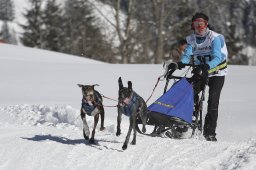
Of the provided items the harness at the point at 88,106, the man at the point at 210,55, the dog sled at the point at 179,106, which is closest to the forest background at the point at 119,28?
the man at the point at 210,55

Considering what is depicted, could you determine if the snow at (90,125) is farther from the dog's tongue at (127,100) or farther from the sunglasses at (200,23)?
the sunglasses at (200,23)

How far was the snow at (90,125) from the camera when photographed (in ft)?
19.6

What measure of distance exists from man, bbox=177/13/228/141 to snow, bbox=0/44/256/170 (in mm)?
371

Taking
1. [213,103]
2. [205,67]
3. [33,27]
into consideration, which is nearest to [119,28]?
[213,103]

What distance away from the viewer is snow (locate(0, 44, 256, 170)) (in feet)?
19.6

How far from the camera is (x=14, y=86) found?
14578mm

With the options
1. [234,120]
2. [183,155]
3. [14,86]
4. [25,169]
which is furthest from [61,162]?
[14,86]

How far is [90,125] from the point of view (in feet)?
30.5

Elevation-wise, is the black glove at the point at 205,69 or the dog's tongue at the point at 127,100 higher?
the black glove at the point at 205,69

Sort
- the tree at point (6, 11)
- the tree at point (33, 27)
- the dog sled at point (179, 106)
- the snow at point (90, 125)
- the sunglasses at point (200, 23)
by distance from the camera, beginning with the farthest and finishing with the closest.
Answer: the tree at point (6, 11) → the tree at point (33, 27) → the sunglasses at point (200, 23) → the dog sled at point (179, 106) → the snow at point (90, 125)

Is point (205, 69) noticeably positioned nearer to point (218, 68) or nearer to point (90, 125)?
point (218, 68)

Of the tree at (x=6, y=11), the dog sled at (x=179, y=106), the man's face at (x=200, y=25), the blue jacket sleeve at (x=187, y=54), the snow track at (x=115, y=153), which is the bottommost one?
the snow track at (x=115, y=153)

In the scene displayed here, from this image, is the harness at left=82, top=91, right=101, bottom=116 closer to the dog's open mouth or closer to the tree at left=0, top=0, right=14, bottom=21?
the dog's open mouth

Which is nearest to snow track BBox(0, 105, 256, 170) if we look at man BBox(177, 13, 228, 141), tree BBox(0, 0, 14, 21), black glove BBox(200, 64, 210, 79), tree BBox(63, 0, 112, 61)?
man BBox(177, 13, 228, 141)
